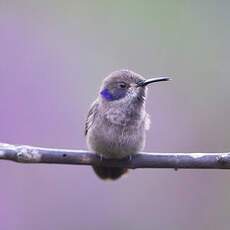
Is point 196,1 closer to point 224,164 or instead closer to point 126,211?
point 126,211

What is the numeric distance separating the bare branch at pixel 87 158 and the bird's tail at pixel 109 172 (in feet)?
1.44

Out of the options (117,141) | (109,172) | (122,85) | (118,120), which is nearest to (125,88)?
(122,85)

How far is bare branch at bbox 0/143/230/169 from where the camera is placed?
3.46m

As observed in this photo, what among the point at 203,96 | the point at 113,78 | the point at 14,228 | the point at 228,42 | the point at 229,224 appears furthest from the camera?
the point at 228,42

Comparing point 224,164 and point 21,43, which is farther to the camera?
point 21,43

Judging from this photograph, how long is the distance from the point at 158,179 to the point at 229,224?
41.7 inches

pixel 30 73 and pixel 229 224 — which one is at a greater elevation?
pixel 30 73

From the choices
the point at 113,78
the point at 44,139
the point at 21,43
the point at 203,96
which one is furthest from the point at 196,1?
the point at 113,78

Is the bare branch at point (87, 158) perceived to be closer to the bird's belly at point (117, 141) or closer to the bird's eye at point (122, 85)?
the bird's belly at point (117, 141)

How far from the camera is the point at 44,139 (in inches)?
247

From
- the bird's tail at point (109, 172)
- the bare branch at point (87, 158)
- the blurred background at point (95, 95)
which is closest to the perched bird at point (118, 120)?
the bird's tail at point (109, 172)

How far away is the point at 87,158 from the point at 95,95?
3131 millimetres

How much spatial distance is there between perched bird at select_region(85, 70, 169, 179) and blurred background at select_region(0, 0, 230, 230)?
2.17 m

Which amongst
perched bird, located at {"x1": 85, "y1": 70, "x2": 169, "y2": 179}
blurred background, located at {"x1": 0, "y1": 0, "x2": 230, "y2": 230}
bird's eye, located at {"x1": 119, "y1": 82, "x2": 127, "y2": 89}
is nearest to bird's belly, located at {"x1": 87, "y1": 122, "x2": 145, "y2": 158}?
perched bird, located at {"x1": 85, "y1": 70, "x2": 169, "y2": 179}
